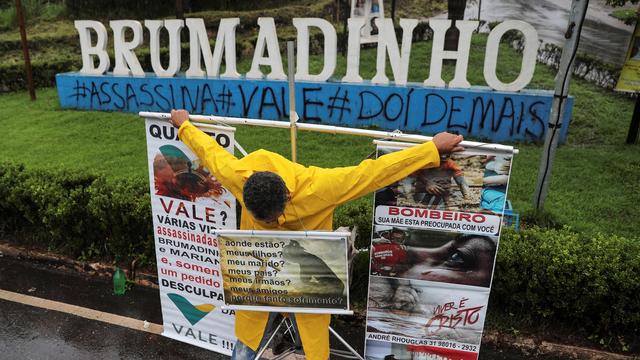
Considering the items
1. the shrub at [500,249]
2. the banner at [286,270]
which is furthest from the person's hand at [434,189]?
the shrub at [500,249]

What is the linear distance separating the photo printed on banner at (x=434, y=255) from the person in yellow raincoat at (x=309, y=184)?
1.51 feet

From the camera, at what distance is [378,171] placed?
2.69 metres

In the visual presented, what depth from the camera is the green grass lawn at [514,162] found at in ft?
20.0

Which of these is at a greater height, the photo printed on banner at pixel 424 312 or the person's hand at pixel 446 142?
the person's hand at pixel 446 142

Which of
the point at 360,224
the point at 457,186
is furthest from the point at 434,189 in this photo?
the point at 360,224

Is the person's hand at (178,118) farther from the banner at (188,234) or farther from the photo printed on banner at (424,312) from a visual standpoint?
the photo printed on banner at (424,312)

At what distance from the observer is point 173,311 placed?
4.09 meters

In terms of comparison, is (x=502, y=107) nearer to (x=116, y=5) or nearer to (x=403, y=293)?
(x=403, y=293)

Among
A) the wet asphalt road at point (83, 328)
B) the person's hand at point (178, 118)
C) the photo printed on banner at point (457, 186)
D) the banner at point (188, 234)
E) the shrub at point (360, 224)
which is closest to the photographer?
the photo printed on banner at point (457, 186)

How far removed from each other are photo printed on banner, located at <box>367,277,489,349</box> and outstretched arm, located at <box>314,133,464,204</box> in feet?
2.88

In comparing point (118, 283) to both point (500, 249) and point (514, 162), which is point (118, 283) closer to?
point (500, 249)

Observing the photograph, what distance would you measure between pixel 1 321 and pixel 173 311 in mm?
1678

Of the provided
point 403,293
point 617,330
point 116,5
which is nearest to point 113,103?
point 403,293

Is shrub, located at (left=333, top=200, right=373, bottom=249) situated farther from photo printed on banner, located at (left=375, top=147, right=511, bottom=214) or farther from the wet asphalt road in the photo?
photo printed on banner, located at (left=375, top=147, right=511, bottom=214)
